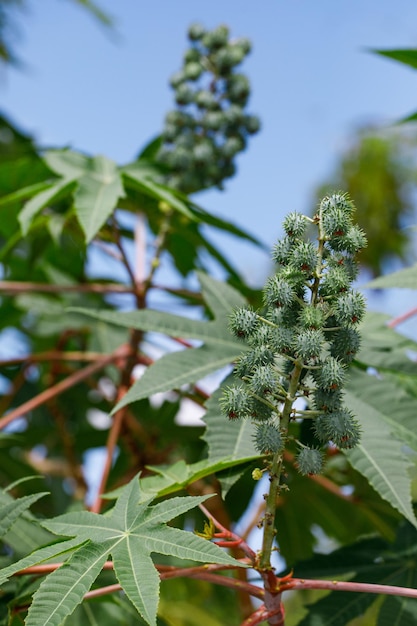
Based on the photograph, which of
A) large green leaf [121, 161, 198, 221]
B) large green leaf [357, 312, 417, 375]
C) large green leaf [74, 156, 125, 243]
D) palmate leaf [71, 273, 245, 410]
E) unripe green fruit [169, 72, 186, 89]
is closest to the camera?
palmate leaf [71, 273, 245, 410]

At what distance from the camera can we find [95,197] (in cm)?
214

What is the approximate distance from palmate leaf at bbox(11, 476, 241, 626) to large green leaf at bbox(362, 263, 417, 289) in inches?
34.3

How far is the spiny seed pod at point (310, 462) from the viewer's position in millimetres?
1136

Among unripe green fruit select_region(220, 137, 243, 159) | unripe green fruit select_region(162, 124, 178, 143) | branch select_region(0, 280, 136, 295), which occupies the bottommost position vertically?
branch select_region(0, 280, 136, 295)

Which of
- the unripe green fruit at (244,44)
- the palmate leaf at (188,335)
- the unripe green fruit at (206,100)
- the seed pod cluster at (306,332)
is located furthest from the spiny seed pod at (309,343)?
the unripe green fruit at (244,44)

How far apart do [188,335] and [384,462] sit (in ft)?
1.88

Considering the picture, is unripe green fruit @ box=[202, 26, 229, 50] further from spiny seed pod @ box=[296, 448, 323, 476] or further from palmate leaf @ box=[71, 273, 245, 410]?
spiny seed pod @ box=[296, 448, 323, 476]

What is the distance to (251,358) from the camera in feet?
3.77

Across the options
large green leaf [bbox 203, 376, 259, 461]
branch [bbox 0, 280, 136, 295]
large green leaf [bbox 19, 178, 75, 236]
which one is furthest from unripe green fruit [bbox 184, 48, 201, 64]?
large green leaf [bbox 203, 376, 259, 461]

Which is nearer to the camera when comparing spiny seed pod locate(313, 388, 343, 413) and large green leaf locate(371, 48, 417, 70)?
spiny seed pod locate(313, 388, 343, 413)

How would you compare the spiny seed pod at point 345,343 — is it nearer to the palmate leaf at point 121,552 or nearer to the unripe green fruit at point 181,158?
the palmate leaf at point 121,552

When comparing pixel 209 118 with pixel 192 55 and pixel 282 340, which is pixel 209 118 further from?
pixel 282 340

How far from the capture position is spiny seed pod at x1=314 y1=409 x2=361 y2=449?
1.14 m

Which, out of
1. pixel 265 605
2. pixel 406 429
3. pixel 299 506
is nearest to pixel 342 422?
pixel 265 605
